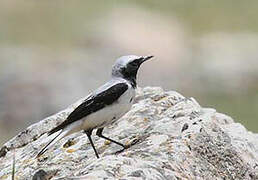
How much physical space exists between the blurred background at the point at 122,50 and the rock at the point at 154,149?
36.3ft

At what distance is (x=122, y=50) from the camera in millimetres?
32250

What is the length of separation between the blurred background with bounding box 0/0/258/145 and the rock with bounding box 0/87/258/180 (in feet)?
36.3

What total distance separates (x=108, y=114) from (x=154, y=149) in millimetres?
1386

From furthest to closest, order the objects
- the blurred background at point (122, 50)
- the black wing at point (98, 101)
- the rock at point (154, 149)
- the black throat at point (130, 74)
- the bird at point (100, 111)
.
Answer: the blurred background at point (122, 50)
the black throat at point (130, 74)
the black wing at point (98, 101)
the bird at point (100, 111)
the rock at point (154, 149)

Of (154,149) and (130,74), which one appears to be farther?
(130,74)

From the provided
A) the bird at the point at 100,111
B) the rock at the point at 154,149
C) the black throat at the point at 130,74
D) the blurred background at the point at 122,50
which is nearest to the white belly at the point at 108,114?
the bird at the point at 100,111

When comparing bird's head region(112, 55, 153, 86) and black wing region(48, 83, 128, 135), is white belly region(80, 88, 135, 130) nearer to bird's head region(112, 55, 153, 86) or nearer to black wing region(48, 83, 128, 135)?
black wing region(48, 83, 128, 135)

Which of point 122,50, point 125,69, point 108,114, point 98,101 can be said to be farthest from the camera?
point 122,50

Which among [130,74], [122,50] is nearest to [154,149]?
[130,74]

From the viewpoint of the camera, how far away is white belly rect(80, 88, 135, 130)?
9.30 metres

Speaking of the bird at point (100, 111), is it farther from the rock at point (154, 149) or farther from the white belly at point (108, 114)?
the rock at point (154, 149)

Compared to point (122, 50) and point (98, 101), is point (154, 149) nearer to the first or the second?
point (98, 101)

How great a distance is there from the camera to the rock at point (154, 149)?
731 centimetres

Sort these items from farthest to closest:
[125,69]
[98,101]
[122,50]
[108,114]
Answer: [122,50] → [125,69] → [98,101] → [108,114]
